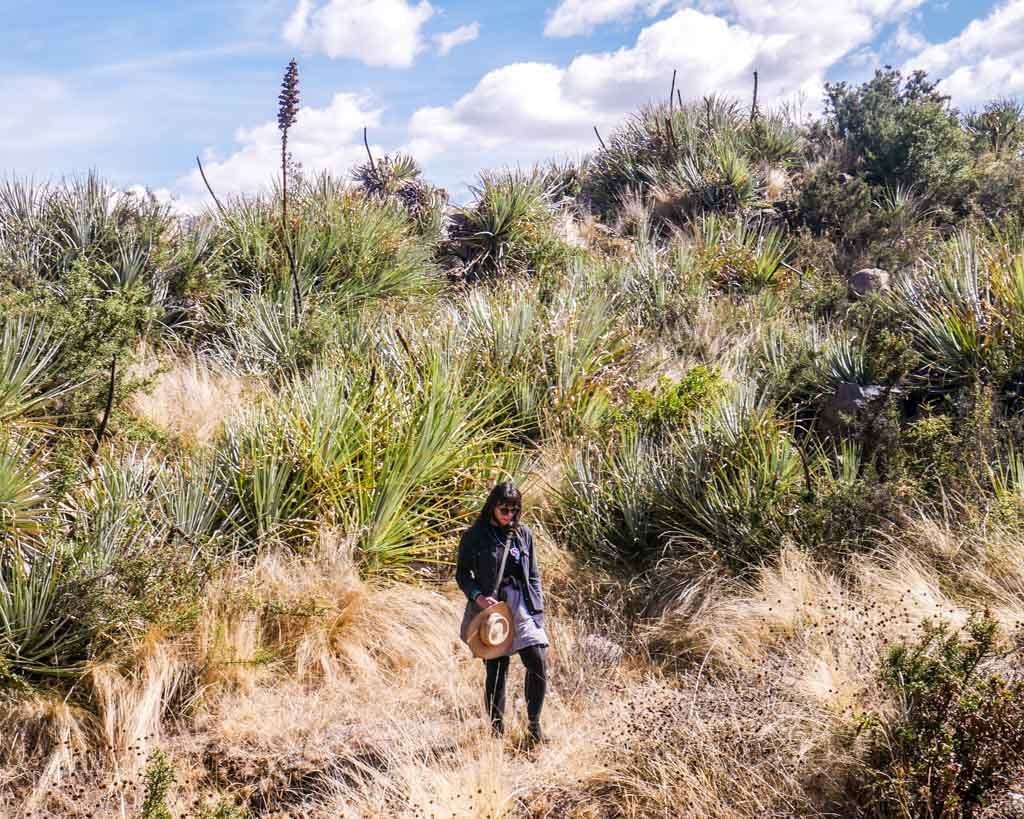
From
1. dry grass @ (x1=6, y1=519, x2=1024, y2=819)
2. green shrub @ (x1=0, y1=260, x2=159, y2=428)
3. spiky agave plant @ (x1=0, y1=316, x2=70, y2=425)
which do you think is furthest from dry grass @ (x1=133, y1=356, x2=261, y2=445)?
dry grass @ (x1=6, y1=519, x2=1024, y2=819)

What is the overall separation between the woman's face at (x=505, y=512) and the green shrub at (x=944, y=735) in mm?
2028

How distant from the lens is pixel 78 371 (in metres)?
7.86

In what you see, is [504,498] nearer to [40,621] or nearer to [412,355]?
[40,621]

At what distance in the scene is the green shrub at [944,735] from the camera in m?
3.85

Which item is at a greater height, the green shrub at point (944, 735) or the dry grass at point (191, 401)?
the dry grass at point (191, 401)

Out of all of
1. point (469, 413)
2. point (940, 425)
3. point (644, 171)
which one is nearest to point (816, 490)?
point (940, 425)

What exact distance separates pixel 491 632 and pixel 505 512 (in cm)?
65

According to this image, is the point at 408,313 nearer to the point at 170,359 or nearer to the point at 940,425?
the point at 170,359

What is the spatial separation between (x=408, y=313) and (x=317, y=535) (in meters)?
5.07

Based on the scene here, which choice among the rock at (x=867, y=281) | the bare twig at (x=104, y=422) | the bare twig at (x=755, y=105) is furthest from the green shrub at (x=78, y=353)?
the bare twig at (x=755, y=105)

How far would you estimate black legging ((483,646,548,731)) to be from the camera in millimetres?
4977

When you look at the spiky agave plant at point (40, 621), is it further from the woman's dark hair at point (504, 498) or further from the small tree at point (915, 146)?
the small tree at point (915, 146)

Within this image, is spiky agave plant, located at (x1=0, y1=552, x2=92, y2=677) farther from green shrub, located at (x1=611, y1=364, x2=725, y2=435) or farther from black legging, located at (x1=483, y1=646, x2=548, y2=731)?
green shrub, located at (x1=611, y1=364, x2=725, y2=435)

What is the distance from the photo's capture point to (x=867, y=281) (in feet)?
40.1
